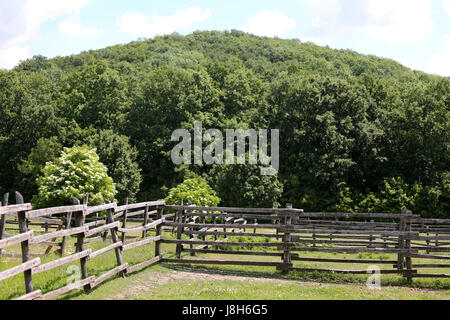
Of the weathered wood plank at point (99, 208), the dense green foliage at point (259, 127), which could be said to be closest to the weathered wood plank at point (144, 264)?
the weathered wood plank at point (99, 208)

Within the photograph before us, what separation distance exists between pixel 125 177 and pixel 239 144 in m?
11.0

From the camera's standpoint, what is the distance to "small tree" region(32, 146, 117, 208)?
76.6 ft

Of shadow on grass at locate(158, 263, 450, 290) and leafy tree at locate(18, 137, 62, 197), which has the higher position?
leafy tree at locate(18, 137, 62, 197)

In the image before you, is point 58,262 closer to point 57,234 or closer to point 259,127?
point 57,234

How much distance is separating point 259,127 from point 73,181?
22.7 m

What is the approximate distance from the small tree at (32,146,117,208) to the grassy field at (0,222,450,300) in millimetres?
11681

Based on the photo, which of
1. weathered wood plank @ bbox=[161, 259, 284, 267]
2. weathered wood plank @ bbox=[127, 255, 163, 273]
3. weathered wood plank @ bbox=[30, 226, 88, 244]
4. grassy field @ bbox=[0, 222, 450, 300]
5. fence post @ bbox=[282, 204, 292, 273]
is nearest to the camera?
weathered wood plank @ bbox=[30, 226, 88, 244]

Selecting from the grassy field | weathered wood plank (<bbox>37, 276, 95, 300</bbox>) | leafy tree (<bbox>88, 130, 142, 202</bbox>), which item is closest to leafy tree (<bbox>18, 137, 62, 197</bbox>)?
leafy tree (<bbox>88, 130, 142, 202</bbox>)

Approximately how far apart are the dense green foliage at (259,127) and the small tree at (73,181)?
1405 cm

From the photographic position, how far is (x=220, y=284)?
9914 mm

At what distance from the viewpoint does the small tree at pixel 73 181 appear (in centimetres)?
2336

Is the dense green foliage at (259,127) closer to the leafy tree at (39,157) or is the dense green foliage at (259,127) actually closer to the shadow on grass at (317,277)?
the leafy tree at (39,157)

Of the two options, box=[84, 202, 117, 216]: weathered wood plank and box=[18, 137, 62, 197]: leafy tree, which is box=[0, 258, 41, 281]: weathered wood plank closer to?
box=[84, 202, 117, 216]: weathered wood plank
